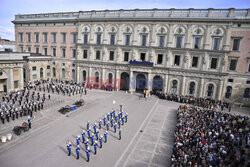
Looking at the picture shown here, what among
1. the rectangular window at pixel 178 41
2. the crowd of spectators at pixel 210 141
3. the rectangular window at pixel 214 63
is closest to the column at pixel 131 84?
the rectangular window at pixel 178 41

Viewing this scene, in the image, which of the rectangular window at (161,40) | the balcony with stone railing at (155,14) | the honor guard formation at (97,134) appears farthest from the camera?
the rectangular window at (161,40)

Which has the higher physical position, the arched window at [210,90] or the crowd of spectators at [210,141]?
the arched window at [210,90]

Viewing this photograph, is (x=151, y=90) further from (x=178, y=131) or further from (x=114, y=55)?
(x=178, y=131)

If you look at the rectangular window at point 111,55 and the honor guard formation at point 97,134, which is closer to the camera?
the honor guard formation at point 97,134

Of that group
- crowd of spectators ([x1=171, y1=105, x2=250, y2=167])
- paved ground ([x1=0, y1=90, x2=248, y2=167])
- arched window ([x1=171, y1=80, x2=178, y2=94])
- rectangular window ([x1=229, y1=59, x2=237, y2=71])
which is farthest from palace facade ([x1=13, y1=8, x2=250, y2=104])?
crowd of spectators ([x1=171, y1=105, x2=250, y2=167])

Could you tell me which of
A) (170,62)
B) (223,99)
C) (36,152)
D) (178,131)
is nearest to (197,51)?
(170,62)

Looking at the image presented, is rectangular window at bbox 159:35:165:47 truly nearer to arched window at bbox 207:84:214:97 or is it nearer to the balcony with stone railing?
the balcony with stone railing

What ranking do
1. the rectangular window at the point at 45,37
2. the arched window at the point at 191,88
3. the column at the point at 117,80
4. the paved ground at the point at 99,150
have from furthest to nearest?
the rectangular window at the point at 45,37 < the column at the point at 117,80 < the arched window at the point at 191,88 < the paved ground at the point at 99,150

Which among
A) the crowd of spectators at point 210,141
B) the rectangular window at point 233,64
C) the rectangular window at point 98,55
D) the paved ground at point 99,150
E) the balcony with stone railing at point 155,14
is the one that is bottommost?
the paved ground at point 99,150

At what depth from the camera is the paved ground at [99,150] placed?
13.9 m

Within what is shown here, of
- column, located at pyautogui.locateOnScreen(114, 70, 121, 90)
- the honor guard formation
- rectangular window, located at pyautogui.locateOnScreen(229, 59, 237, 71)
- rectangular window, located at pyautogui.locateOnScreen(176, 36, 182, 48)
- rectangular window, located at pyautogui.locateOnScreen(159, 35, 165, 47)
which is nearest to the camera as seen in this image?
the honor guard formation

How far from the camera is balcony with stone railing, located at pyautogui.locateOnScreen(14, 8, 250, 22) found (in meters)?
29.6

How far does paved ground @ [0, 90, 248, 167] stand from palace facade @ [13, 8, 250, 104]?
10.8m

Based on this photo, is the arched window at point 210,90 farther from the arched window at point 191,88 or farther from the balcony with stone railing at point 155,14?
the balcony with stone railing at point 155,14
